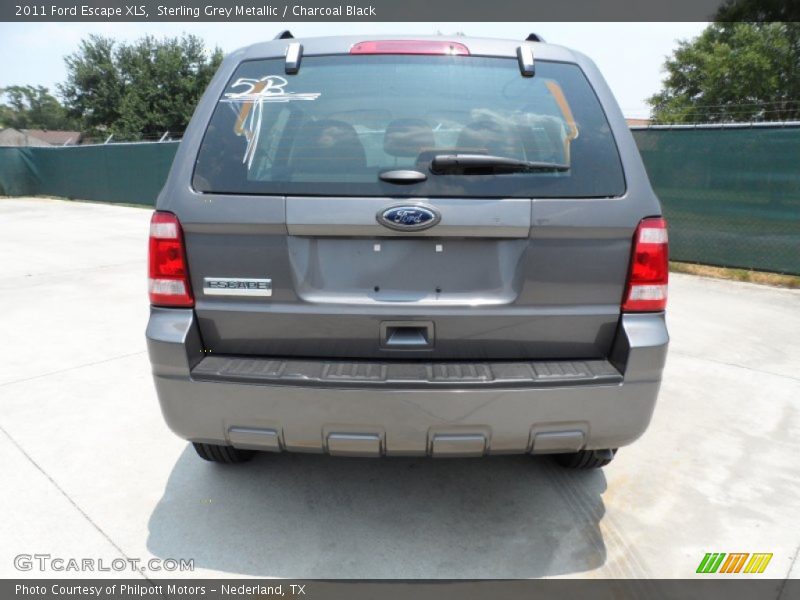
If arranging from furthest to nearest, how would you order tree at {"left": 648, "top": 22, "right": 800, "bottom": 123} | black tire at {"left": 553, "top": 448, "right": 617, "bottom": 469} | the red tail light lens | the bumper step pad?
tree at {"left": 648, "top": 22, "right": 800, "bottom": 123} < black tire at {"left": 553, "top": 448, "right": 617, "bottom": 469} < the red tail light lens < the bumper step pad

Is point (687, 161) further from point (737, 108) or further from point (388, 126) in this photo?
point (737, 108)

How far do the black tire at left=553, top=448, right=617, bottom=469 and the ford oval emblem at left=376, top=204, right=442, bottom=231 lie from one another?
143 centimetres

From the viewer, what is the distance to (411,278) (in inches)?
83.0

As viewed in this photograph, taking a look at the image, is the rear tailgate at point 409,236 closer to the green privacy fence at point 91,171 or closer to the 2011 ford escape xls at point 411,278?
the 2011 ford escape xls at point 411,278

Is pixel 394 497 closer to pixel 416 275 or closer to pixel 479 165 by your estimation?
pixel 416 275

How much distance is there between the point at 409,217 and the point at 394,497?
4.71 feet

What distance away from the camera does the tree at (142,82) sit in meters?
39.2

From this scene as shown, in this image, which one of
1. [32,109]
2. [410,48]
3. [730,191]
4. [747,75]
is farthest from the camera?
[32,109]

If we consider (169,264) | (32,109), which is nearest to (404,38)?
(169,264)

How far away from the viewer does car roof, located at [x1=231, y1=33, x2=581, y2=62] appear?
232 cm

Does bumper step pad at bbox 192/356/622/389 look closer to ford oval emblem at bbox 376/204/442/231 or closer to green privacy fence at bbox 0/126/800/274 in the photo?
ford oval emblem at bbox 376/204/442/231

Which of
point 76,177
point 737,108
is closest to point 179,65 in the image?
point 76,177

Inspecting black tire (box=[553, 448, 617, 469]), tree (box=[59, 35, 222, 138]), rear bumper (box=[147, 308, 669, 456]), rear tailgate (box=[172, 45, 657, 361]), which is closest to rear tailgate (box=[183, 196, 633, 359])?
rear tailgate (box=[172, 45, 657, 361])

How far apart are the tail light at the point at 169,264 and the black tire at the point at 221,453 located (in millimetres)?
916
